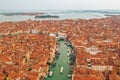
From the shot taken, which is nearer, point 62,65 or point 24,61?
point 24,61

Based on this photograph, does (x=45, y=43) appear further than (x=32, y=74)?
Yes

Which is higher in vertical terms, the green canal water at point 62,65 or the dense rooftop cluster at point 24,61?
the dense rooftop cluster at point 24,61

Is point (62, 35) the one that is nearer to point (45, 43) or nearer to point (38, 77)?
point (45, 43)

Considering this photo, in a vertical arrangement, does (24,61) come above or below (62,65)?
above

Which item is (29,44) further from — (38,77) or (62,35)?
(38,77)

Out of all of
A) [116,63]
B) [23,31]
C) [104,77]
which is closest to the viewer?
[104,77]

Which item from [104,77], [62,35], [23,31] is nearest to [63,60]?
[104,77]

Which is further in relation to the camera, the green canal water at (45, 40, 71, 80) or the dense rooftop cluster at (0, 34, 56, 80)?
the green canal water at (45, 40, 71, 80)

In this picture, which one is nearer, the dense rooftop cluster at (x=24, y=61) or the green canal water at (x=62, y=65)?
the dense rooftop cluster at (x=24, y=61)

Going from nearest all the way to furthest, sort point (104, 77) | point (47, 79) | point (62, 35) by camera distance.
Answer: point (104, 77), point (47, 79), point (62, 35)

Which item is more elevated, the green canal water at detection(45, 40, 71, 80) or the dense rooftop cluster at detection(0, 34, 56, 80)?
the dense rooftop cluster at detection(0, 34, 56, 80)
